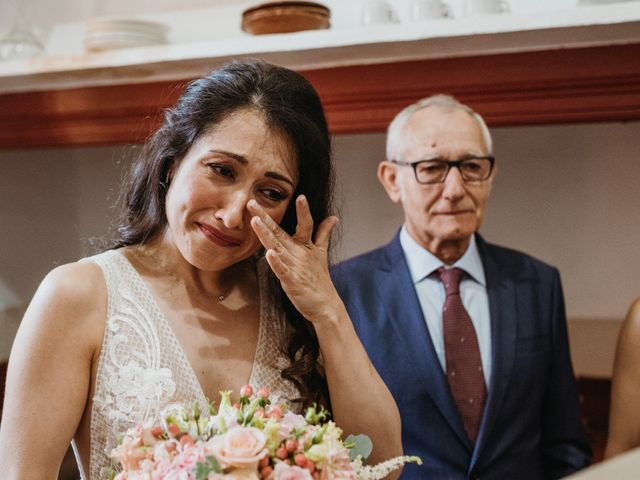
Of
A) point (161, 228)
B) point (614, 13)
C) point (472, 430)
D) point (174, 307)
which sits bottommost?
point (472, 430)

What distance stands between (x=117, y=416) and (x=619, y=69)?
2.11 meters

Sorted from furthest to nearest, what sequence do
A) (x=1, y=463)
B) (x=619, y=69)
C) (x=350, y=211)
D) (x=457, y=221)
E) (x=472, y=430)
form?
(x=350, y=211)
(x=619, y=69)
(x=457, y=221)
(x=472, y=430)
(x=1, y=463)

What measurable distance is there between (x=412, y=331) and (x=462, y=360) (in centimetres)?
16

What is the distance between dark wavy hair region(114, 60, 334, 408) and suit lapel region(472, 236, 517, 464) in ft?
2.04

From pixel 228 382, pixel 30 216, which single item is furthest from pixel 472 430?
pixel 30 216

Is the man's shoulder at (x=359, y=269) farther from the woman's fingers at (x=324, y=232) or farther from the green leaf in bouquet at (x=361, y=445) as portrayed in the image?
the green leaf in bouquet at (x=361, y=445)

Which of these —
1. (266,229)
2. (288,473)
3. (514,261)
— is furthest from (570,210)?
(288,473)

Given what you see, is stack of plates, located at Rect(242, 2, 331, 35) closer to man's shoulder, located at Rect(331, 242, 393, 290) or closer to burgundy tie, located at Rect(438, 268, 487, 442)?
man's shoulder, located at Rect(331, 242, 393, 290)

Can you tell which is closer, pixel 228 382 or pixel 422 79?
pixel 228 382

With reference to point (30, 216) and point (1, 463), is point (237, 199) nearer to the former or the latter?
point (1, 463)

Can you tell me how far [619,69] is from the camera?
8.64ft

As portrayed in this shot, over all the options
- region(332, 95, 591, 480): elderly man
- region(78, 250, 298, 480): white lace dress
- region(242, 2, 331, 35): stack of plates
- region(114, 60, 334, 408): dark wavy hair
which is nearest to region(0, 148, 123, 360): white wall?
region(242, 2, 331, 35): stack of plates

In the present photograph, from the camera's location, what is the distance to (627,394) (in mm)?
1817

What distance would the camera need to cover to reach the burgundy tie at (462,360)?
2039mm
